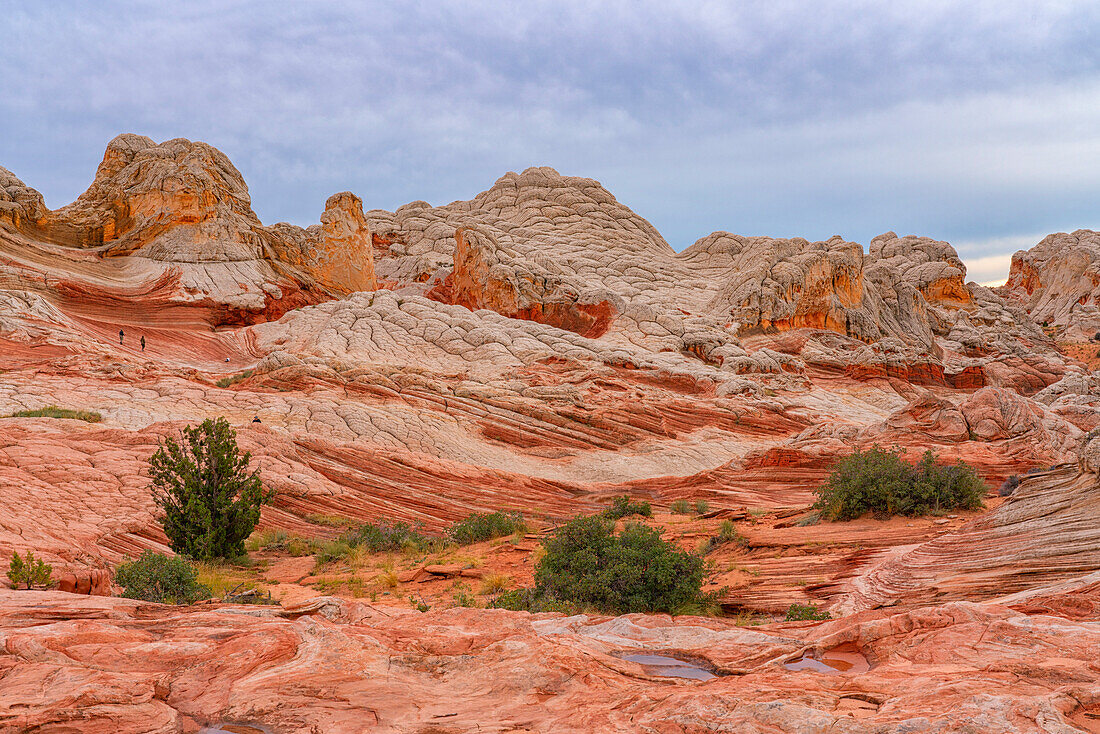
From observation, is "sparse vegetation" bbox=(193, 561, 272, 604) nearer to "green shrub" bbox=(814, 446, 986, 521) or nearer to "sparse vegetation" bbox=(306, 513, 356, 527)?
"sparse vegetation" bbox=(306, 513, 356, 527)

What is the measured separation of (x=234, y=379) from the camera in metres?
29.4

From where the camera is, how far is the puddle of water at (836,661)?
5.36 m

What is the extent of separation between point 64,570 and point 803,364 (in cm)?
3737

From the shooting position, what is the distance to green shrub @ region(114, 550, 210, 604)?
9.07 metres

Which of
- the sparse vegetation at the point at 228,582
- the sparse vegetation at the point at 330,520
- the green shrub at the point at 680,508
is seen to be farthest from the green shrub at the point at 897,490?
the sparse vegetation at the point at 330,520

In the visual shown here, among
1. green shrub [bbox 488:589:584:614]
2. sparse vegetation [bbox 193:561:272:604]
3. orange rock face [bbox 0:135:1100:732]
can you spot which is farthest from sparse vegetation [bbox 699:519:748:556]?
sparse vegetation [bbox 193:561:272:604]

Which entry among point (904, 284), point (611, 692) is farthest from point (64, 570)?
point (904, 284)

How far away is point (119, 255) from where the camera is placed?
4391 centimetres

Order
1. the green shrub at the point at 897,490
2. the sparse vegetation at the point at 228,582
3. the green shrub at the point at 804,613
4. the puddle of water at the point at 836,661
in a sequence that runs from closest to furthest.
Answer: the puddle of water at the point at 836,661 → the green shrub at the point at 804,613 → the sparse vegetation at the point at 228,582 → the green shrub at the point at 897,490

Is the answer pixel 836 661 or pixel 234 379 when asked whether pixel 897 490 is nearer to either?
pixel 836 661

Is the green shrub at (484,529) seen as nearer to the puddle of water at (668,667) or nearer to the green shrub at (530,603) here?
the green shrub at (530,603)

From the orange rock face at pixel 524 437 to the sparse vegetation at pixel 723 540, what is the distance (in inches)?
16.6

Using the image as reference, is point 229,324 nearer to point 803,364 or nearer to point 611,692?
point 803,364

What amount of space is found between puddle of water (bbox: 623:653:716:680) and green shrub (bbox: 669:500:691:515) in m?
13.5
